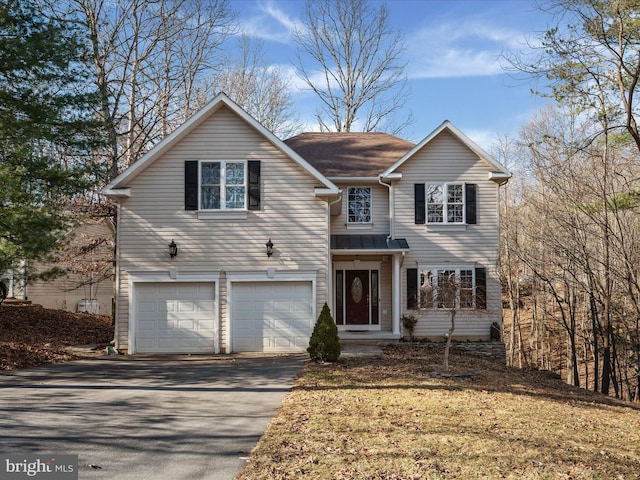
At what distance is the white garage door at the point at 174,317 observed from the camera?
48.2 ft

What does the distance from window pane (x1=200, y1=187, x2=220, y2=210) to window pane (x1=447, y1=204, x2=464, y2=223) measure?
7.70 meters

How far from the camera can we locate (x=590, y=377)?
21625 mm

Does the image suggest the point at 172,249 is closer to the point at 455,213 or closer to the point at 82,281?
the point at 455,213

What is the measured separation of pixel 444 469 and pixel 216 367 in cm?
787

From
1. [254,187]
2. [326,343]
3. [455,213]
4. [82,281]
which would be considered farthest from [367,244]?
[82,281]

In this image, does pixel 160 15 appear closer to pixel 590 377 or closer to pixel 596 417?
pixel 596 417

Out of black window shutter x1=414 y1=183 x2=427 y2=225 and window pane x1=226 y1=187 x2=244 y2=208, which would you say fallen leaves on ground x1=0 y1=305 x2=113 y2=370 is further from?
black window shutter x1=414 y1=183 x2=427 y2=225

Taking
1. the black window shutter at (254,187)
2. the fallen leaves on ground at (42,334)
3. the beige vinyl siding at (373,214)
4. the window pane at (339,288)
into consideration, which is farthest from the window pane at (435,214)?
the fallen leaves on ground at (42,334)

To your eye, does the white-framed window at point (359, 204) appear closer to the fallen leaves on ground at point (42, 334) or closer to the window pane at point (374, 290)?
the window pane at point (374, 290)

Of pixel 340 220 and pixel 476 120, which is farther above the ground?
pixel 476 120

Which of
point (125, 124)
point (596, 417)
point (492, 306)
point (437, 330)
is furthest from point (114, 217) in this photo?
point (596, 417)

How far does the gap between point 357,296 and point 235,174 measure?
21.0 feet

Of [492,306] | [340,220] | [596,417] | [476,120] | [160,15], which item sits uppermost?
[160,15]
